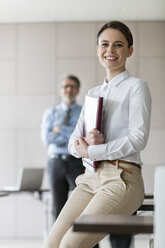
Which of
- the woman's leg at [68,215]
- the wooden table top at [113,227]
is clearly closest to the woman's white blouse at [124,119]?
the woman's leg at [68,215]

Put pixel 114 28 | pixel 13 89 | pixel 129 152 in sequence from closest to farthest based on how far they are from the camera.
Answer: pixel 129 152, pixel 114 28, pixel 13 89

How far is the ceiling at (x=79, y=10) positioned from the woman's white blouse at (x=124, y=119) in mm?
3987

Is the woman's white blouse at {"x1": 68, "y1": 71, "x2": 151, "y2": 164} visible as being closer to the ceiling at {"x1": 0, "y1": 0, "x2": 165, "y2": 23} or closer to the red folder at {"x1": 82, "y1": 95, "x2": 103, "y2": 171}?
the red folder at {"x1": 82, "y1": 95, "x2": 103, "y2": 171}

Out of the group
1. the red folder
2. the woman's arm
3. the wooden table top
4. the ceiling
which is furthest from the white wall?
the wooden table top

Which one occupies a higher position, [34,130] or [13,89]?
[13,89]

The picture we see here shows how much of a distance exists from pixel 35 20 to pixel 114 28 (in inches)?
178

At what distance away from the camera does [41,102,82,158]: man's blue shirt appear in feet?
17.1

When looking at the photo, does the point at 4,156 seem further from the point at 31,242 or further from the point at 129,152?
the point at 129,152

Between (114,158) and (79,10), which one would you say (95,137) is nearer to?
(114,158)

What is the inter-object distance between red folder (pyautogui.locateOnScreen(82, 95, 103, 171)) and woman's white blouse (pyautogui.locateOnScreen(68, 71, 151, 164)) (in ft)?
0.17

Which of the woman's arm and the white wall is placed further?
the white wall

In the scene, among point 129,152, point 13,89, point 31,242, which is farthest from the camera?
point 13,89

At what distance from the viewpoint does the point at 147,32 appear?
6.75 m

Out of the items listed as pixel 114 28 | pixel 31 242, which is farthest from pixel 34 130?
pixel 114 28
